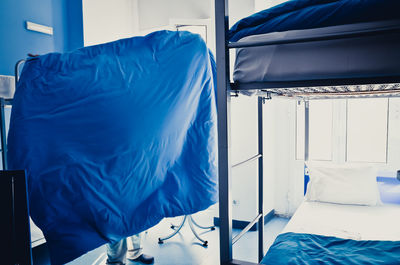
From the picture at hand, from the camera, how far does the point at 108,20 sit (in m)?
3.32

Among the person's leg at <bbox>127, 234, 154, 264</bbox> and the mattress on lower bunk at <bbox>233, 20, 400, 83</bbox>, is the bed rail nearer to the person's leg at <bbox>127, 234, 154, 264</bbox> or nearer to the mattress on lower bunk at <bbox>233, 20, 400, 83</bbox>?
the mattress on lower bunk at <bbox>233, 20, 400, 83</bbox>

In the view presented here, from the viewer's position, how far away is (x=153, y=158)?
4.74ft

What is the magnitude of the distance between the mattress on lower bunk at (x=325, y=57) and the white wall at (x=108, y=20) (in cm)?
245

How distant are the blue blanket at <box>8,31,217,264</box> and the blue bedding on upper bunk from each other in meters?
0.48

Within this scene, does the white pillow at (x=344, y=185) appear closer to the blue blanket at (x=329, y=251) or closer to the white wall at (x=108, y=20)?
the blue blanket at (x=329, y=251)

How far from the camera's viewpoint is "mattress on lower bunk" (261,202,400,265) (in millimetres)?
1354

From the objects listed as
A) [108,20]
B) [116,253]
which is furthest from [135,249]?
[108,20]

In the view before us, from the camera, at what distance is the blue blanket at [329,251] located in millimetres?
1317

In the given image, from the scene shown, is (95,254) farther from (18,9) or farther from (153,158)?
→ (18,9)

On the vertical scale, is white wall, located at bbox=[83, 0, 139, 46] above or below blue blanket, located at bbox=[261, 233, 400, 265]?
above

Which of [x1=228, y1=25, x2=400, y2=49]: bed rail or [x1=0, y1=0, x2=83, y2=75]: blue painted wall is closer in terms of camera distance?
[x1=228, y1=25, x2=400, y2=49]: bed rail

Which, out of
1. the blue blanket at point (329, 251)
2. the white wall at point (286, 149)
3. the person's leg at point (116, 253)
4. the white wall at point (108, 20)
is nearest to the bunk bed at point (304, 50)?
the blue blanket at point (329, 251)

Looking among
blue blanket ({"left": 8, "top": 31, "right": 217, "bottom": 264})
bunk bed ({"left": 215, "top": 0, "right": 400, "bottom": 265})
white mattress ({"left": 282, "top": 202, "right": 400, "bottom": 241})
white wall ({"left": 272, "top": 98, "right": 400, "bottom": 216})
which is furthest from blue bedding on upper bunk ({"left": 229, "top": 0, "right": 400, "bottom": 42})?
white wall ({"left": 272, "top": 98, "right": 400, "bottom": 216})

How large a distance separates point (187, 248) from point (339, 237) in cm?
136
